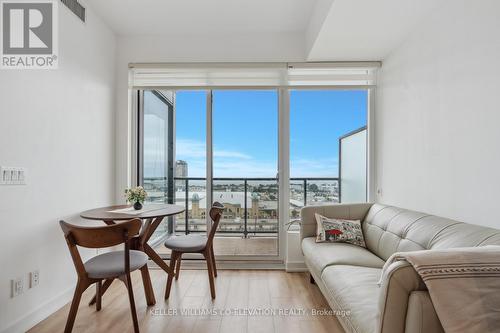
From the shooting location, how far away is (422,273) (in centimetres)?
111

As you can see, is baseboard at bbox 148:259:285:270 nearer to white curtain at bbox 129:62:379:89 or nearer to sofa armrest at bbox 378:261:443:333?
white curtain at bbox 129:62:379:89

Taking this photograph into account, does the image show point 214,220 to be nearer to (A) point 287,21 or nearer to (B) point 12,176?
(B) point 12,176

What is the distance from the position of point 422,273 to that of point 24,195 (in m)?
2.53

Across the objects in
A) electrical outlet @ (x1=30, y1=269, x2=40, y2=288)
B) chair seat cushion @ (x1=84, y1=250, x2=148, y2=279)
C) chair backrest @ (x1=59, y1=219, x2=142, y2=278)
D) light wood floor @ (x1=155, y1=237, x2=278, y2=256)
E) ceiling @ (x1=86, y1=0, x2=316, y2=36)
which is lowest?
light wood floor @ (x1=155, y1=237, x2=278, y2=256)

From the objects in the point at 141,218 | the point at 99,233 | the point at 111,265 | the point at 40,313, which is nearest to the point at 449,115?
the point at 141,218

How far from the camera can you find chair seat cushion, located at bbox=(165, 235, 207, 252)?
2.56m

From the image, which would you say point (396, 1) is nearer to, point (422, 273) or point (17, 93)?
point (422, 273)

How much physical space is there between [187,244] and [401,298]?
1.91 metres

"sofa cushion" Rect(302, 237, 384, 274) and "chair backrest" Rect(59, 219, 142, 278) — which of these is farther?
"sofa cushion" Rect(302, 237, 384, 274)

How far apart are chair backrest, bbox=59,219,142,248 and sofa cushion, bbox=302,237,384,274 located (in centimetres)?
148

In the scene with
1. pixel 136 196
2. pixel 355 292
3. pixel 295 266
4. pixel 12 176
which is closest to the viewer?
pixel 355 292

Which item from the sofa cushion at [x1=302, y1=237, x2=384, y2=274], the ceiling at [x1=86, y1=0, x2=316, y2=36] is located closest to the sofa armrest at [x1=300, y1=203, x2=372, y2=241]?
the sofa cushion at [x1=302, y1=237, x2=384, y2=274]

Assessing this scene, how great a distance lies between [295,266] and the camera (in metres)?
3.29

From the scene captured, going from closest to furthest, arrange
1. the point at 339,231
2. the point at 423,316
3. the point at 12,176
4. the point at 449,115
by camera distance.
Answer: the point at 423,316
the point at 12,176
the point at 449,115
the point at 339,231
